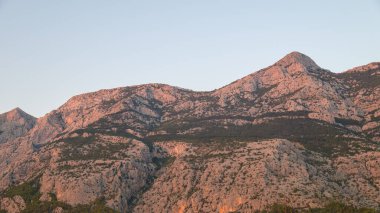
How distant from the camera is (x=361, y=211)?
190250 mm

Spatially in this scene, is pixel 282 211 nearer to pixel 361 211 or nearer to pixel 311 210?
pixel 311 210

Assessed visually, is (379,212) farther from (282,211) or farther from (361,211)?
(282,211)

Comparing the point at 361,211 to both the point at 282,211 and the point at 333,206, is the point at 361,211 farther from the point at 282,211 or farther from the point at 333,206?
the point at 282,211

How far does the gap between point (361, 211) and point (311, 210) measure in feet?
61.7

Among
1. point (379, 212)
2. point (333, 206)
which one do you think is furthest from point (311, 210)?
point (379, 212)

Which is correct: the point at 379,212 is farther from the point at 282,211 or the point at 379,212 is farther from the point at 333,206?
the point at 282,211

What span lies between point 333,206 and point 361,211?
10.4m

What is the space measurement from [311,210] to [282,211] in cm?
1135

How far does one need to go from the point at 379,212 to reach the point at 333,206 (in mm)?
17970

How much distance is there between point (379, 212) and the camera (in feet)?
639

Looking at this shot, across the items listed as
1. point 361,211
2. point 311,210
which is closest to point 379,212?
point 361,211

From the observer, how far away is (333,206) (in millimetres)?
194750

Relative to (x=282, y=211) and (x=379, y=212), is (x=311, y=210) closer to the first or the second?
(x=282, y=211)

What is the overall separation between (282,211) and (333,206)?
1964 cm
